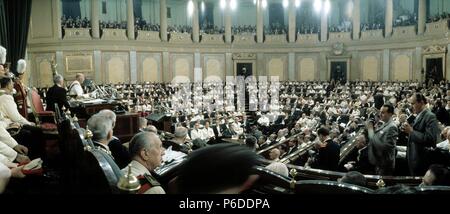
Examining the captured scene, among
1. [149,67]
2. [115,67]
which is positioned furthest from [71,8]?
[149,67]

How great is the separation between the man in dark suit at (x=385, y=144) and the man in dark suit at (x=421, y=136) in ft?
0.63

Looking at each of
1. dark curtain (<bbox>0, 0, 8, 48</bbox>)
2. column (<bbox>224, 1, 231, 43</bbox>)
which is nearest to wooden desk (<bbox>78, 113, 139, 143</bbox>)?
dark curtain (<bbox>0, 0, 8, 48</bbox>)

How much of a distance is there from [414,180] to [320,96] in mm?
18069

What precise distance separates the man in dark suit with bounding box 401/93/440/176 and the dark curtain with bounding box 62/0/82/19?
25.6 meters

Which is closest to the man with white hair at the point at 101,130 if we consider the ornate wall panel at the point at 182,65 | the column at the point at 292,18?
the ornate wall panel at the point at 182,65

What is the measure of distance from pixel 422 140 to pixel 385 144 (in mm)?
439

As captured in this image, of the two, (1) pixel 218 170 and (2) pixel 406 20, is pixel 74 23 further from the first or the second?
(1) pixel 218 170

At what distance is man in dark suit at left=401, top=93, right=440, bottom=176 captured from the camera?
4770 mm

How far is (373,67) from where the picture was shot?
87.5 ft

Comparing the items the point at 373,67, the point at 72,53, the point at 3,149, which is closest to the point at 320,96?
the point at 373,67

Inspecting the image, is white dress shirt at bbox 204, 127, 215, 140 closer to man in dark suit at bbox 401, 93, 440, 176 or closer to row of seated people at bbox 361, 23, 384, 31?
man in dark suit at bbox 401, 93, 440, 176

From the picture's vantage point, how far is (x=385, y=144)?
198 inches

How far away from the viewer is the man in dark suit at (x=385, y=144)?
502cm
